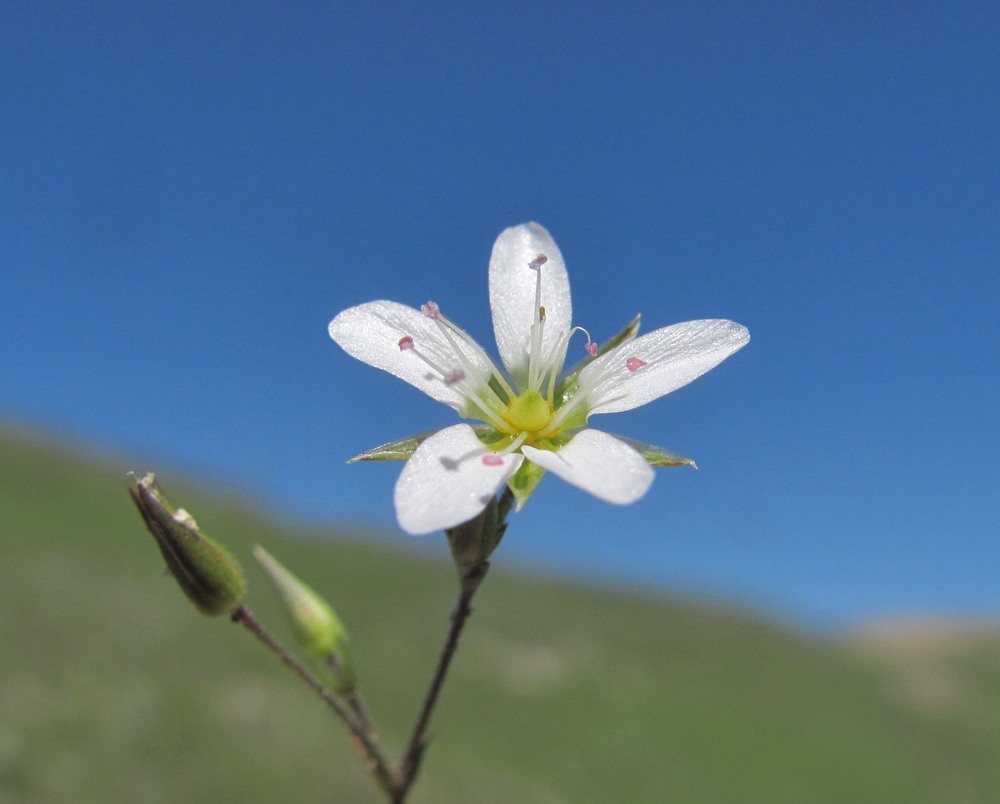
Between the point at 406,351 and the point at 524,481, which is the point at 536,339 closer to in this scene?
the point at 406,351

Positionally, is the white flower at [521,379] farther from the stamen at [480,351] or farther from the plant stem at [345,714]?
the plant stem at [345,714]

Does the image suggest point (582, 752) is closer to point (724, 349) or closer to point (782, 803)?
point (782, 803)

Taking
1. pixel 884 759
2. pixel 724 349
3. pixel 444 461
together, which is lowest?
pixel 444 461

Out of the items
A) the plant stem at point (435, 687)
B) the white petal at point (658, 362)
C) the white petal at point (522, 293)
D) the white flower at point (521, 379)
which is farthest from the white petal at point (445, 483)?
the white petal at point (522, 293)

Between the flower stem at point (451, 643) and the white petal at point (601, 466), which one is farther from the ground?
the white petal at point (601, 466)

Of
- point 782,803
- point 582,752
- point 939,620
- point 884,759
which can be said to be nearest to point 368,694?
point 582,752

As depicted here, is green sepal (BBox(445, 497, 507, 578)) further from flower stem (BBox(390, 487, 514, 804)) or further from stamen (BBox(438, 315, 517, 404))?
stamen (BBox(438, 315, 517, 404))
